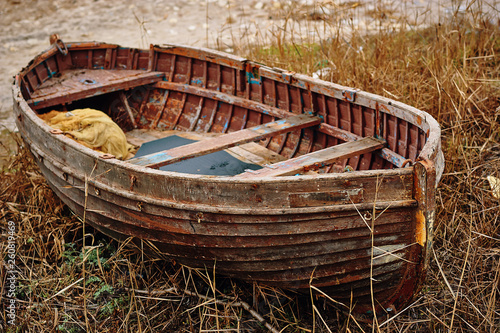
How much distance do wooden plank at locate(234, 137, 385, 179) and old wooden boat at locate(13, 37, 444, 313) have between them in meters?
0.01

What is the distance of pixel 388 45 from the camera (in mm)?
6527

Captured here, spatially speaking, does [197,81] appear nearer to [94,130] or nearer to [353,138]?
[94,130]

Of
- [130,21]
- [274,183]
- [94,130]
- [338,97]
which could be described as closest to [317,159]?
[274,183]

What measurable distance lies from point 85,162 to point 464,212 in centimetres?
339

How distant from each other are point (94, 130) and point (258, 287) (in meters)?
2.62

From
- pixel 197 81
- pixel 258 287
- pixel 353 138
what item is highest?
pixel 197 81

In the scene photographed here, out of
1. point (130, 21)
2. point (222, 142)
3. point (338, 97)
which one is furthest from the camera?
point (130, 21)

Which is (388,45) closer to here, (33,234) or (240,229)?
(240,229)

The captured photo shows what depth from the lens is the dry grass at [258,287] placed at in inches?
152

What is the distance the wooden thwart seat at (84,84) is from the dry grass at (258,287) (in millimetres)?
748

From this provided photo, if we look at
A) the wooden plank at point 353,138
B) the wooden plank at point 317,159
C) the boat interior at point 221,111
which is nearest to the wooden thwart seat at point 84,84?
the boat interior at point 221,111

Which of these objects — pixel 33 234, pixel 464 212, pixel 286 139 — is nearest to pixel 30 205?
pixel 33 234

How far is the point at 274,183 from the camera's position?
325 centimetres

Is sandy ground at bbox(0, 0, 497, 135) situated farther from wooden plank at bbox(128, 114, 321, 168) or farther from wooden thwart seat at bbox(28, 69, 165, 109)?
wooden plank at bbox(128, 114, 321, 168)
